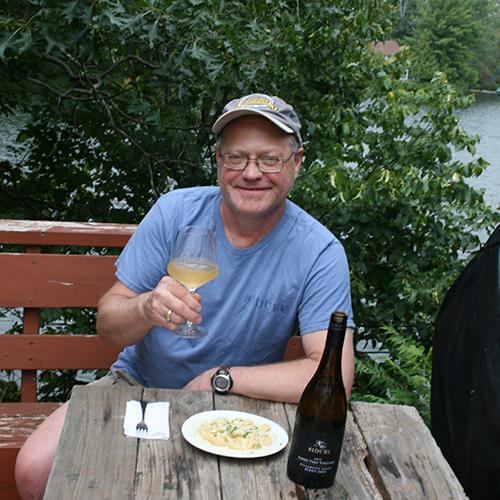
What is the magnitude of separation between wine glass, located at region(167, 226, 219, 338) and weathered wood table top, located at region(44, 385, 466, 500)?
276 millimetres

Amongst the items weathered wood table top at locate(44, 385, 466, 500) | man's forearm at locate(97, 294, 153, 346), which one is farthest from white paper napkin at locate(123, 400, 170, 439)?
man's forearm at locate(97, 294, 153, 346)

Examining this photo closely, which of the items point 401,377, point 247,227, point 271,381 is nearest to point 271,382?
point 271,381

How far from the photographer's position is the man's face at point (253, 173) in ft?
7.36

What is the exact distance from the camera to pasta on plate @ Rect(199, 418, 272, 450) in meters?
1.70

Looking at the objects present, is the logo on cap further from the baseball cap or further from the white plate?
the white plate

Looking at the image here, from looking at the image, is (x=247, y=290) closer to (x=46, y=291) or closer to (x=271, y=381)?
(x=271, y=381)

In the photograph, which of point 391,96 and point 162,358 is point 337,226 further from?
point 162,358

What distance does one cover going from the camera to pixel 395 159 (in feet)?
12.5

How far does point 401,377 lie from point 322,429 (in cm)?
213

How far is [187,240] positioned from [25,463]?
2.50 feet

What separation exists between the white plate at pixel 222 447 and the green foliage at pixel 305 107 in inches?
71.7

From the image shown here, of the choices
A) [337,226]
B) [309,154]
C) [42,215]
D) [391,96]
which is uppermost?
[391,96]

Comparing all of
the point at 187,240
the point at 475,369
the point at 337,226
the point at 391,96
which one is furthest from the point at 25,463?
the point at 391,96

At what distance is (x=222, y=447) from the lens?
5.50 feet
